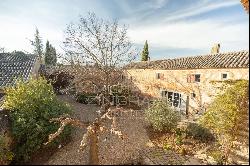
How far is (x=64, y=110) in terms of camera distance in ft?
45.3

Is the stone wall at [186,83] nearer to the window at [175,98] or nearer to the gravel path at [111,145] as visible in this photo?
the window at [175,98]

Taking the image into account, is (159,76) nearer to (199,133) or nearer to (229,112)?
(199,133)

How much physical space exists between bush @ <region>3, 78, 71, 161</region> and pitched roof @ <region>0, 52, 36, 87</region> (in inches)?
240

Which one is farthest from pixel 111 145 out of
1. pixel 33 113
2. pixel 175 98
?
pixel 175 98

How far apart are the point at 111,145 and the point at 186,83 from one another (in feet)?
45.4

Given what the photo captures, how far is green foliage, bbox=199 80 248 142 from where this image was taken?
10.2 m

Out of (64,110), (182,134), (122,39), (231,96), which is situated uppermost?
(122,39)

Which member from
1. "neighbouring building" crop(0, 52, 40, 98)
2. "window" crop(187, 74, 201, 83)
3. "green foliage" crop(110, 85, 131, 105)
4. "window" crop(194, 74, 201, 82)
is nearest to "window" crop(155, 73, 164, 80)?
"green foliage" crop(110, 85, 131, 105)

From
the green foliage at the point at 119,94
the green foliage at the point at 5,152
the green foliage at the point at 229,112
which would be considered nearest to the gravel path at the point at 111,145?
the green foliage at the point at 5,152

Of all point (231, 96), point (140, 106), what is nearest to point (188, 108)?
point (140, 106)

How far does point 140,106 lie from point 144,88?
5206mm

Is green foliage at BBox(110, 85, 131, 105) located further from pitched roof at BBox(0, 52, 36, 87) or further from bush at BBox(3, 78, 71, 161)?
bush at BBox(3, 78, 71, 161)

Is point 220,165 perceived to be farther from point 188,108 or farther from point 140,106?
point 140,106

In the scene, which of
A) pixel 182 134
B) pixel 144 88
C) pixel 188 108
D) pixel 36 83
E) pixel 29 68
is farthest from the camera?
pixel 144 88
